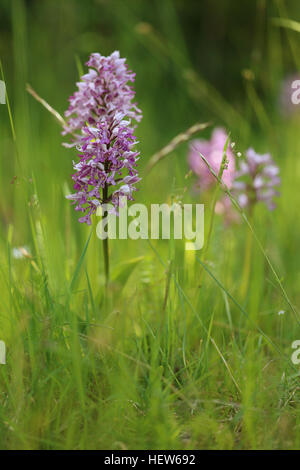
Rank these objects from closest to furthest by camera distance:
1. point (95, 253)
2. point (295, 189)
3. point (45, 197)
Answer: point (95, 253) → point (45, 197) → point (295, 189)

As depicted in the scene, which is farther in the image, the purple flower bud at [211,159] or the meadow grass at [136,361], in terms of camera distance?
the purple flower bud at [211,159]

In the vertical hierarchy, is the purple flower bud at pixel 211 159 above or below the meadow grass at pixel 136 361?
above

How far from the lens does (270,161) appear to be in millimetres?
2080

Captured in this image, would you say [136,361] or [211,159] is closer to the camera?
[136,361]

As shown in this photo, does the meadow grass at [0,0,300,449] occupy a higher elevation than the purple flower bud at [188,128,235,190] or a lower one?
lower

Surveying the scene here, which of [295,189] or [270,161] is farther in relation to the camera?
[295,189]

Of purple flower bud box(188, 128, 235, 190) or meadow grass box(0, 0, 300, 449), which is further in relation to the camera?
purple flower bud box(188, 128, 235, 190)

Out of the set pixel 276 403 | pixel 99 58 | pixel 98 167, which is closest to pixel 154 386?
pixel 276 403

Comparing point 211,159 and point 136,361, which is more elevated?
point 211,159
